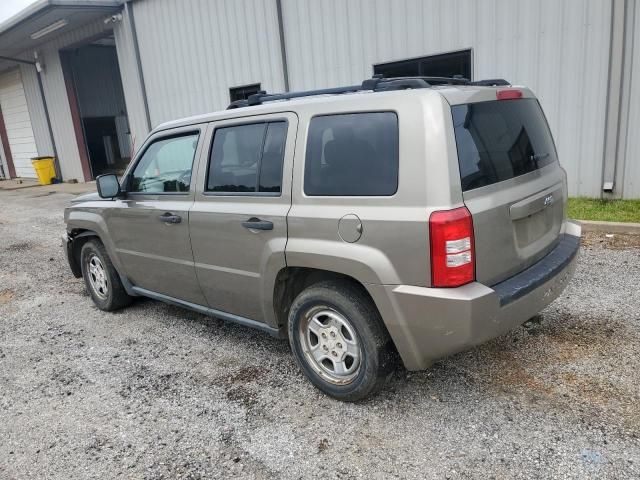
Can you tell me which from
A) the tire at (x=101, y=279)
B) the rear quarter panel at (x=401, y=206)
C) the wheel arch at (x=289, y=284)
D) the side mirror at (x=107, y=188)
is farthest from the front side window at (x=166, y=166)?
the rear quarter panel at (x=401, y=206)

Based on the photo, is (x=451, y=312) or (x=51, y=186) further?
(x=51, y=186)

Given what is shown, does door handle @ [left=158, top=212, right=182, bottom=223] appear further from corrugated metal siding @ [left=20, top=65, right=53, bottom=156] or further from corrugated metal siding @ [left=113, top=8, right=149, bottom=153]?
corrugated metal siding @ [left=20, top=65, right=53, bottom=156]

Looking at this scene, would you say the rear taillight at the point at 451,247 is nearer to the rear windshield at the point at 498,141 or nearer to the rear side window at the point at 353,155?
the rear windshield at the point at 498,141

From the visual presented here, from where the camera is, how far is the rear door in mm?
2686

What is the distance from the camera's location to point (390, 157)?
2.74m

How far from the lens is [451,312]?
2.59m

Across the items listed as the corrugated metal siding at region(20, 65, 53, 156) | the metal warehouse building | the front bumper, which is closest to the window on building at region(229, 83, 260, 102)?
the metal warehouse building

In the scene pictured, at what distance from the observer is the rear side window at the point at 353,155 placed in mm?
2760

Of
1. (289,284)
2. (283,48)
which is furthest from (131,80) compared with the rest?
(289,284)

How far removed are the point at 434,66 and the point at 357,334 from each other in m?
6.87

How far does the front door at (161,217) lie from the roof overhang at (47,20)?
36.5 ft

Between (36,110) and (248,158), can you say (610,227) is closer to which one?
(248,158)

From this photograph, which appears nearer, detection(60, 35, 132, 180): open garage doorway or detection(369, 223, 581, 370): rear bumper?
detection(369, 223, 581, 370): rear bumper

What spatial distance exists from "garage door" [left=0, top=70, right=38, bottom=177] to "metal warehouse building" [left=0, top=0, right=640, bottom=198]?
1536 mm
